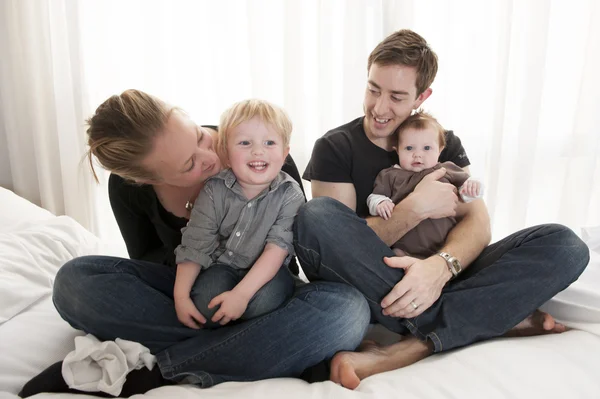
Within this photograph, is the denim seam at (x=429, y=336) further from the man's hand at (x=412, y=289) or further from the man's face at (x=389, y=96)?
the man's face at (x=389, y=96)

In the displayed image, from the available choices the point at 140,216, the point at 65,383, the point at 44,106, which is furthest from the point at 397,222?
the point at 44,106

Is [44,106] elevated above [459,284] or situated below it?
above

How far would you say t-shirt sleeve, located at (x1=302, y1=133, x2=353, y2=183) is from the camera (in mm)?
1476

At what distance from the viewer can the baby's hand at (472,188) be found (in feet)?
4.36

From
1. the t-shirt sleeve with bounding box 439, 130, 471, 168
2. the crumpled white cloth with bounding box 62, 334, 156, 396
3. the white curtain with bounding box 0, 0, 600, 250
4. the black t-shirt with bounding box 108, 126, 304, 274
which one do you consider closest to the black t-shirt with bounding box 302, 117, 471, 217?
the t-shirt sleeve with bounding box 439, 130, 471, 168

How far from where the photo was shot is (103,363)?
1021 millimetres

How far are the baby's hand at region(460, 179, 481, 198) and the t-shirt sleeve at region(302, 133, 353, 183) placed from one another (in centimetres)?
34

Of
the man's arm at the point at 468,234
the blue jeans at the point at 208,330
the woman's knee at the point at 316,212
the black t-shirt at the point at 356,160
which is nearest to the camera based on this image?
the blue jeans at the point at 208,330

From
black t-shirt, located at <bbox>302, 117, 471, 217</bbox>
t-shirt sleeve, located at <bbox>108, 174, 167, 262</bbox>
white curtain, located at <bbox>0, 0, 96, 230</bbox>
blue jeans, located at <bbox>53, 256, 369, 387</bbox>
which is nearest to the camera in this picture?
blue jeans, located at <bbox>53, 256, 369, 387</bbox>

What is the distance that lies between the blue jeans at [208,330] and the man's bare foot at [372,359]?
4 centimetres

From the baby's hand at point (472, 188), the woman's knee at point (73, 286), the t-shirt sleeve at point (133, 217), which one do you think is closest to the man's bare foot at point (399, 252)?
the baby's hand at point (472, 188)

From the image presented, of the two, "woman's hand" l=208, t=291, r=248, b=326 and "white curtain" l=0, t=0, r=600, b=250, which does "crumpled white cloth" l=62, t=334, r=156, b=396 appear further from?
"white curtain" l=0, t=0, r=600, b=250

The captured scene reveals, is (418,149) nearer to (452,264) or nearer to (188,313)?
(452,264)

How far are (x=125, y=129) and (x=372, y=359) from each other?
0.79 m
